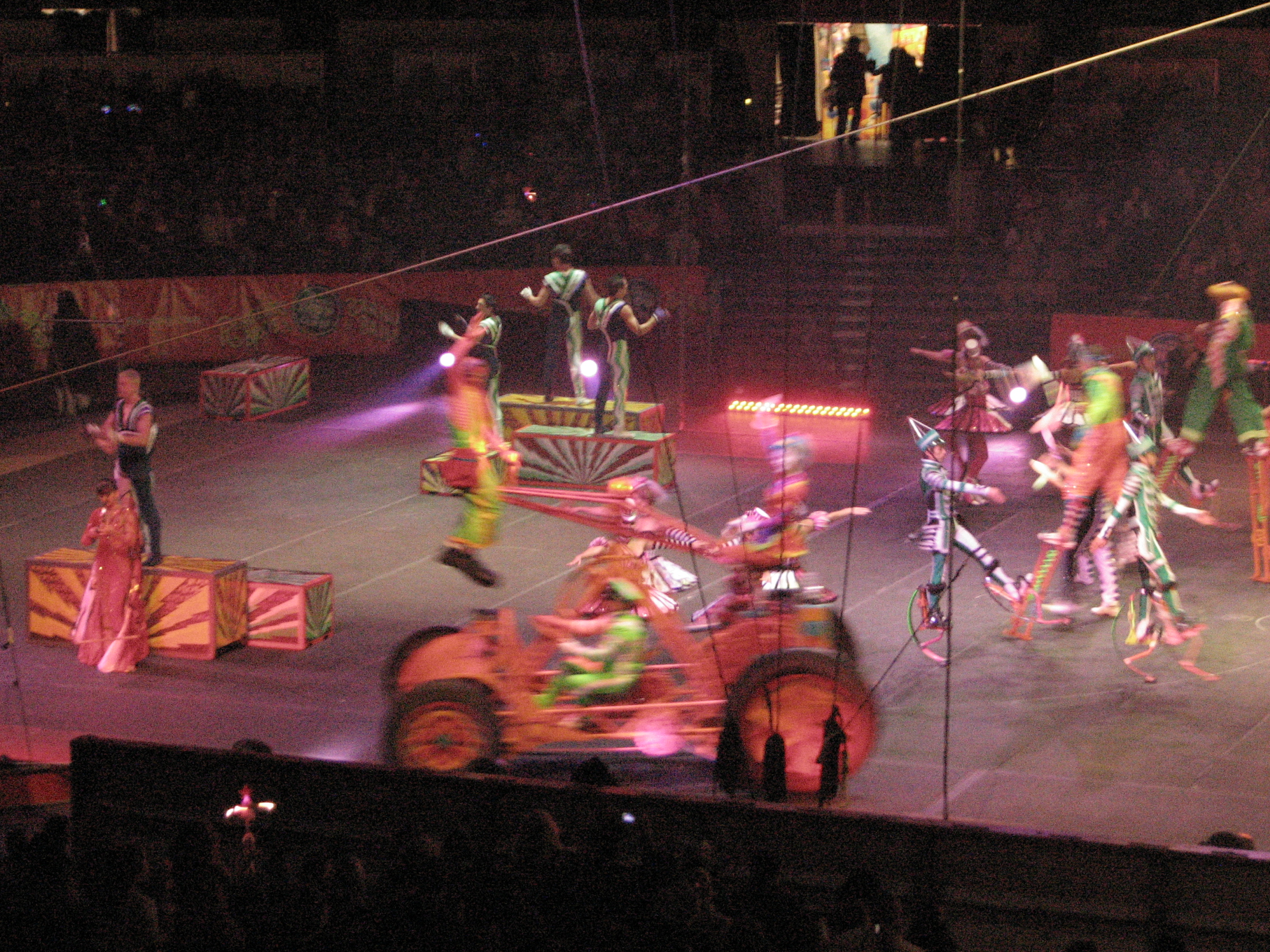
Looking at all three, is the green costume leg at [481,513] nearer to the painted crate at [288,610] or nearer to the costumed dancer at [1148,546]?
the painted crate at [288,610]

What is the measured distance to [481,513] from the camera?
8.52 meters

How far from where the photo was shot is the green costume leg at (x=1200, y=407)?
12.6 metres

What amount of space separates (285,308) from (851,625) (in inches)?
479

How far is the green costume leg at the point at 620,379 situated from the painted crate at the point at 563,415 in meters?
0.15

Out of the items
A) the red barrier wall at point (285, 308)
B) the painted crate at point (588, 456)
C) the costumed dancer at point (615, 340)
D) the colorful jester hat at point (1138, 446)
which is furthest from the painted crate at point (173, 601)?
the red barrier wall at point (285, 308)

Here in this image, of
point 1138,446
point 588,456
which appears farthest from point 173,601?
point 1138,446

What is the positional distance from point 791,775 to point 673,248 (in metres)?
16.5

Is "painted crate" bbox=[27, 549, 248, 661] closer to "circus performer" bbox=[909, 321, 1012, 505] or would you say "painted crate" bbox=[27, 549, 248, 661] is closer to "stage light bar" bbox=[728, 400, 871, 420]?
"circus performer" bbox=[909, 321, 1012, 505]

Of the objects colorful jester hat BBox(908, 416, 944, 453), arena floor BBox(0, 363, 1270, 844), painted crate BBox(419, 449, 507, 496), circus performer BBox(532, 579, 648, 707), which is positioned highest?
colorful jester hat BBox(908, 416, 944, 453)

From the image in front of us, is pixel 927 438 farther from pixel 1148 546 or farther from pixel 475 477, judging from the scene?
pixel 475 477

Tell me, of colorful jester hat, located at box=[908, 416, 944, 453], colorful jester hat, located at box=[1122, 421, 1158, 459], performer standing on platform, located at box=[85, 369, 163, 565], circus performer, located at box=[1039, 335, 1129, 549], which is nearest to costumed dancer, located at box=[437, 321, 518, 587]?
colorful jester hat, located at box=[908, 416, 944, 453]

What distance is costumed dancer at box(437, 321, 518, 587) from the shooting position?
845 cm

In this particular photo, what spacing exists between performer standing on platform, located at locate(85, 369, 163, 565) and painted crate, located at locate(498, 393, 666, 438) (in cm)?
497

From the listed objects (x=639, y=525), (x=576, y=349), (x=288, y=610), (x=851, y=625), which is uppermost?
(x=576, y=349)
